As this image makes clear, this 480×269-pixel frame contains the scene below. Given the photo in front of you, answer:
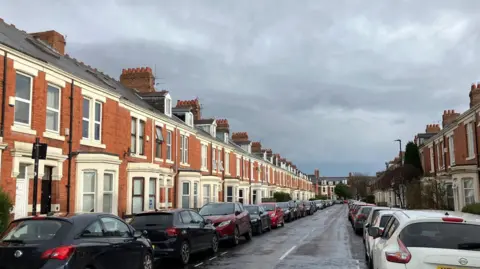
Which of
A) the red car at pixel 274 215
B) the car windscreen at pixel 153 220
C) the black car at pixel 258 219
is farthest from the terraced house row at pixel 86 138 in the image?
the black car at pixel 258 219

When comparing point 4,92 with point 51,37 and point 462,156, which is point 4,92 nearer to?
point 51,37

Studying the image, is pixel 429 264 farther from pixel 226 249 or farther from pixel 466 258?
pixel 226 249

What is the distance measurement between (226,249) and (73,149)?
744cm

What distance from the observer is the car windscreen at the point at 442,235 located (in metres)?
6.35

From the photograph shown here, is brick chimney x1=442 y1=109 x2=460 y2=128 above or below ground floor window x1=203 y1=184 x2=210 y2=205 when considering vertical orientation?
above

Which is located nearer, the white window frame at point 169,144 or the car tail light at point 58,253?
the car tail light at point 58,253

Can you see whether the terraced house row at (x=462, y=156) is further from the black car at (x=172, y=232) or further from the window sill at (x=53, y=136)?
the window sill at (x=53, y=136)

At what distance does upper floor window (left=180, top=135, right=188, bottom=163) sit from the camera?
98.2ft

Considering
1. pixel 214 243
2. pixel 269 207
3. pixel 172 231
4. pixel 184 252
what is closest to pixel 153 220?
pixel 172 231

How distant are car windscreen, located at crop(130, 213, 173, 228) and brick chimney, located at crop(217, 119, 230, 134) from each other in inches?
1236

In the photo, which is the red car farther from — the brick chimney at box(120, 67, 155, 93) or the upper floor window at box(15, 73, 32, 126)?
the upper floor window at box(15, 73, 32, 126)

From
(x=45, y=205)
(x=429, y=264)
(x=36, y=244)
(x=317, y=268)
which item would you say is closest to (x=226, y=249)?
(x=317, y=268)

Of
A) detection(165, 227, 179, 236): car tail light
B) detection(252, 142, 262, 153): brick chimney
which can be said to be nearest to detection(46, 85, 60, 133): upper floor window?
detection(165, 227, 179, 236): car tail light

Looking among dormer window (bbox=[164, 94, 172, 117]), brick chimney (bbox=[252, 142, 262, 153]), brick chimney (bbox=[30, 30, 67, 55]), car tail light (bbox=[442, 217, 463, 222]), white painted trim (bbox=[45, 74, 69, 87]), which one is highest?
brick chimney (bbox=[30, 30, 67, 55])
